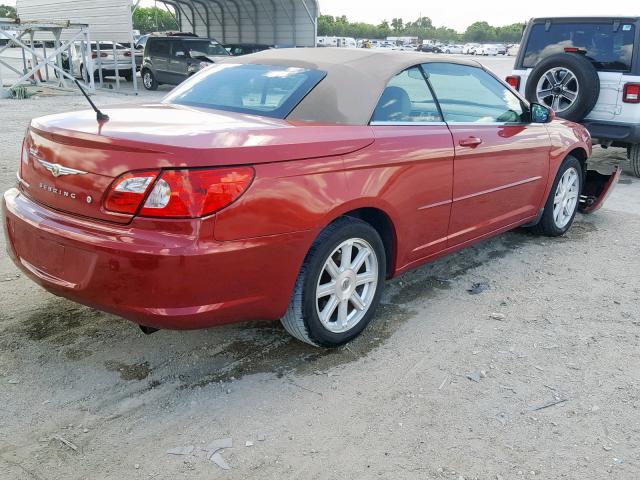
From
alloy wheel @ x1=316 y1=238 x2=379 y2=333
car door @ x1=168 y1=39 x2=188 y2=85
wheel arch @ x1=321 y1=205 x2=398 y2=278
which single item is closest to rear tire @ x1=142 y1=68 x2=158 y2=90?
car door @ x1=168 y1=39 x2=188 y2=85

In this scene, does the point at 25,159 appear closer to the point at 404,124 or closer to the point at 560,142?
the point at 404,124

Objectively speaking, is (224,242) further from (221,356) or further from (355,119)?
A: (355,119)

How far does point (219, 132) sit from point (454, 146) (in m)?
1.64

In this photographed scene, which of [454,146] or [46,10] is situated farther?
[46,10]

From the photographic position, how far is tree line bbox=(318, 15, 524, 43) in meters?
110

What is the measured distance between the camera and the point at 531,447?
256 cm

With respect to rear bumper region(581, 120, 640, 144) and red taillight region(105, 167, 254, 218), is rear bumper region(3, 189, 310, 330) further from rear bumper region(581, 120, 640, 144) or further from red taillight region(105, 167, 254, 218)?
rear bumper region(581, 120, 640, 144)

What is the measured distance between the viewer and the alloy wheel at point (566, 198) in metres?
5.29

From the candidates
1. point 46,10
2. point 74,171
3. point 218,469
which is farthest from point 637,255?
point 46,10

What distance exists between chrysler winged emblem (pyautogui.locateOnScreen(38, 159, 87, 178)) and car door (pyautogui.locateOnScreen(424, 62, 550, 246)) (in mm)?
2211

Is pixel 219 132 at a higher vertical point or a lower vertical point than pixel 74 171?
higher

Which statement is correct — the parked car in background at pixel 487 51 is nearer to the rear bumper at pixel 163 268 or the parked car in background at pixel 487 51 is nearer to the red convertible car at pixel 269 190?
the red convertible car at pixel 269 190

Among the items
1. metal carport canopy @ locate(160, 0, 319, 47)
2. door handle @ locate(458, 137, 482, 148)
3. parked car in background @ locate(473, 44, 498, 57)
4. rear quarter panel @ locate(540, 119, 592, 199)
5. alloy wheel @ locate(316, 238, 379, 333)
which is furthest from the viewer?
parked car in background @ locate(473, 44, 498, 57)

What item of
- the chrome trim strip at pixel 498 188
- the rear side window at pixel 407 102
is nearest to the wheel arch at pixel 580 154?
the chrome trim strip at pixel 498 188
